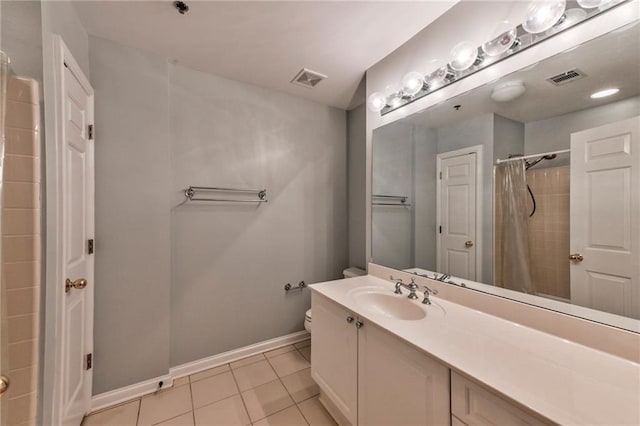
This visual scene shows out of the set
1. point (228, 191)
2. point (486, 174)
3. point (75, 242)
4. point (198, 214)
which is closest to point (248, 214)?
point (228, 191)

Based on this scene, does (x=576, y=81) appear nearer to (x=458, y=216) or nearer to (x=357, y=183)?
(x=458, y=216)

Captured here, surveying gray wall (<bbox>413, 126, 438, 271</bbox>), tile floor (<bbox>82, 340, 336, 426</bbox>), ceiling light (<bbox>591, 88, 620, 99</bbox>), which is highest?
ceiling light (<bbox>591, 88, 620, 99</bbox>)

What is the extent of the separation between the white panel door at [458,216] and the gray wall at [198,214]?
1286mm

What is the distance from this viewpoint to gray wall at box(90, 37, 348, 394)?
1.62m

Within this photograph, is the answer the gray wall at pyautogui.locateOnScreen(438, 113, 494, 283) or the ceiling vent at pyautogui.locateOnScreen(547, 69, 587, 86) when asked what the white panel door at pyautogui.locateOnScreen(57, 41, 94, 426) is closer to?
the gray wall at pyautogui.locateOnScreen(438, 113, 494, 283)

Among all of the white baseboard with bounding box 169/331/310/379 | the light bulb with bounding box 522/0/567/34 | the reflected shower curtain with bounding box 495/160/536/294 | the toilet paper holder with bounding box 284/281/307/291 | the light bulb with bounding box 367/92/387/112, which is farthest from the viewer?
the toilet paper holder with bounding box 284/281/307/291

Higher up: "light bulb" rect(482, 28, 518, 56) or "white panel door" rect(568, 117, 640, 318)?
"light bulb" rect(482, 28, 518, 56)

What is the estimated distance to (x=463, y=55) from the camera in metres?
1.28

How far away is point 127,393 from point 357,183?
248 centimetres

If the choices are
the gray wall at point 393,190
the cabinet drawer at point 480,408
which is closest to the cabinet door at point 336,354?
the cabinet drawer at point 480,408

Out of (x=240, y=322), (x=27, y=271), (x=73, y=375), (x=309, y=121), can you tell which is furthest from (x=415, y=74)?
(x=73, y=375)

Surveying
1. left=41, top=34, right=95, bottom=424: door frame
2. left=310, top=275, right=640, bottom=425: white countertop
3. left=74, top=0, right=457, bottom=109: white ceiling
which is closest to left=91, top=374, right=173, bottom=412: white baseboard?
left=41, top=34, right=95, bottom=424: door frame

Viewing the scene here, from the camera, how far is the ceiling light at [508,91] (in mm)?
1118

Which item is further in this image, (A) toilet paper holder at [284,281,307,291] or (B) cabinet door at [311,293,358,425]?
(A) toilet paper holder at [284,281,307,291]
